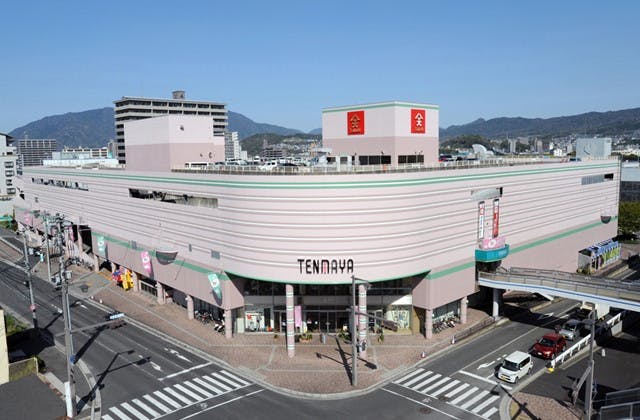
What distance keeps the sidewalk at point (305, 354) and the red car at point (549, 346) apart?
26.9 ft

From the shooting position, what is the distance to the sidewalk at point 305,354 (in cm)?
4159

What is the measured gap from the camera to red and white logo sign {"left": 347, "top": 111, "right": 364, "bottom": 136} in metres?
59.7

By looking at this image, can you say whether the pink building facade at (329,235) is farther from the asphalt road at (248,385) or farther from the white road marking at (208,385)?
the white road marking at (208,385)

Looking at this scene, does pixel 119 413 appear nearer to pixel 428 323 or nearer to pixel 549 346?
pixel 428 323

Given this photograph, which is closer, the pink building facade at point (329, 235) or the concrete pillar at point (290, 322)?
the pink building facade at point (329, 235)

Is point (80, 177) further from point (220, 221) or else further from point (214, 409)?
point (214, 409)

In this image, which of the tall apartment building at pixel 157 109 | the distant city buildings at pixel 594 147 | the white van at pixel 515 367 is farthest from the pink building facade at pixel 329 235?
the tall apartment building at pixel 157 109

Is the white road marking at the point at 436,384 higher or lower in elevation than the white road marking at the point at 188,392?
lower

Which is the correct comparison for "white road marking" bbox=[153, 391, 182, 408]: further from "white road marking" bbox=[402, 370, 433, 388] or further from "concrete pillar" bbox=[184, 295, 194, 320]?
"white road marking" bbox=[402, 370, 433, 388]

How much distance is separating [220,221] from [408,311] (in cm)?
2231

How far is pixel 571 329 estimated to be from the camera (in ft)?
166

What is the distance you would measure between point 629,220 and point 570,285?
6117 centimetres

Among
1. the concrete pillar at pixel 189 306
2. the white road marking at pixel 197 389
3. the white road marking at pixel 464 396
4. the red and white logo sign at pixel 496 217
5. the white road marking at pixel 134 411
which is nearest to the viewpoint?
the white road marking at pixel 134 411

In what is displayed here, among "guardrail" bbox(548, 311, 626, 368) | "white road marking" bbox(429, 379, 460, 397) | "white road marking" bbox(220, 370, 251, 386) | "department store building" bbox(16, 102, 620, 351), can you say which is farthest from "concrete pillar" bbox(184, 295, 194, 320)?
"guardrail" bbox(548, 311, 626, 368)
